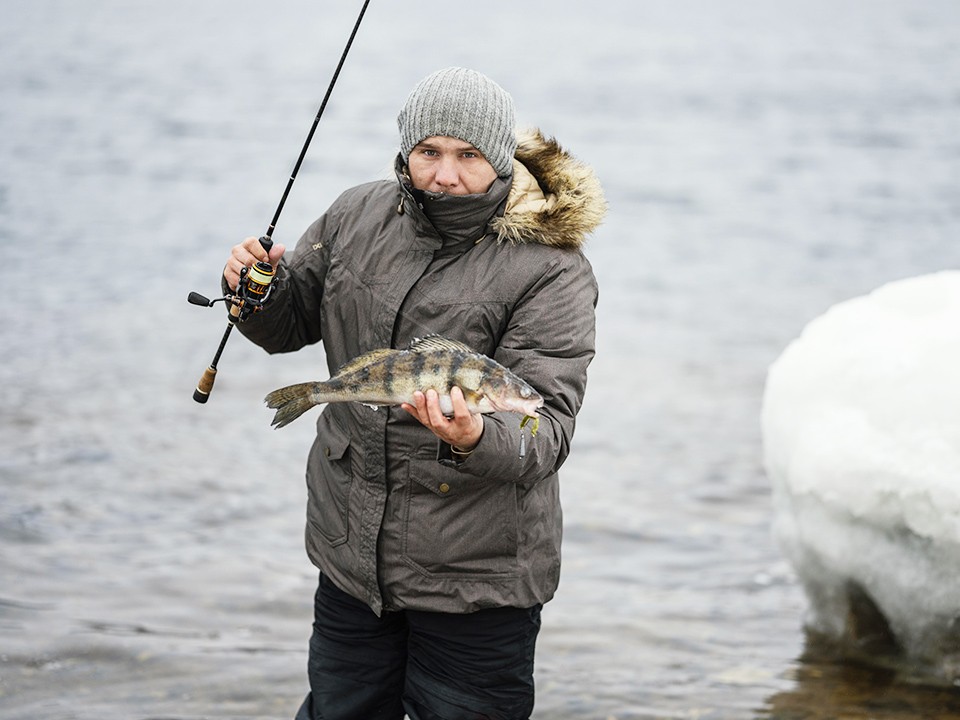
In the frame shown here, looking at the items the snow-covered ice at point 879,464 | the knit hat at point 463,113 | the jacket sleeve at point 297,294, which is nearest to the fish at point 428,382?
the jacket sleeve at point 297,294

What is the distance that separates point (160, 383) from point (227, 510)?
10.8ft

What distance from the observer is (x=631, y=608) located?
751 cm

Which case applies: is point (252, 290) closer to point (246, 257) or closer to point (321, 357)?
point (246, 257)

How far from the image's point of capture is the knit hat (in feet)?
12.7

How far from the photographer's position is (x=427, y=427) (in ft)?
12.4

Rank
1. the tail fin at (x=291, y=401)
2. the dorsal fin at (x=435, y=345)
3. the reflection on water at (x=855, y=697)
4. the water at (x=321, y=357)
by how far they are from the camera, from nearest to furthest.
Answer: the dorsal fin at (x=435, y=345)
the tail fin at (x=291, y=401)
the reflection on water at (x=855, y=697)
the water at (x=321, y=357)

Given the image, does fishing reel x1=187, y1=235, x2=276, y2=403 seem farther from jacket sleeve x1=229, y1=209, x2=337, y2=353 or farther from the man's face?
the man's face

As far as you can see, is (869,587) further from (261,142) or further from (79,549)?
(261,142)

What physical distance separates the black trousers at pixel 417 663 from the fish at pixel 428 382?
0.75 meters

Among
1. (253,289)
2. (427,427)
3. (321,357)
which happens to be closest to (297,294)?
(253,289)

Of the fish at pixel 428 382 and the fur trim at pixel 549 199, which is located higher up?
the fur trim at pixel 549 199

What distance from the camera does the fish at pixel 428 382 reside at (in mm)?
3465

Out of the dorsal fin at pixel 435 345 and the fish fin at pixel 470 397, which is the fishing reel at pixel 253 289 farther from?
the fish fin at pixel 470 397

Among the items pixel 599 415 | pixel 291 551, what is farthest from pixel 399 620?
pixel 599 415
